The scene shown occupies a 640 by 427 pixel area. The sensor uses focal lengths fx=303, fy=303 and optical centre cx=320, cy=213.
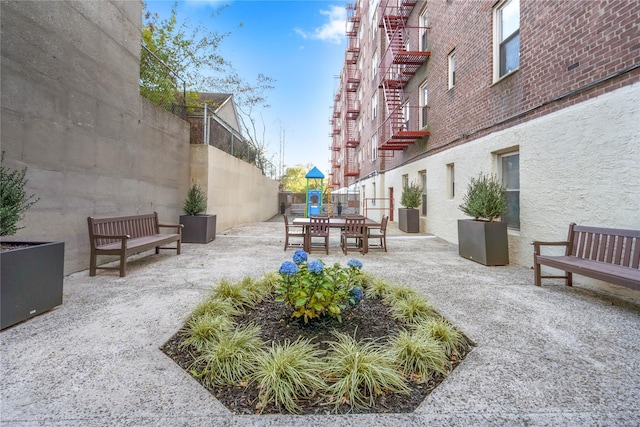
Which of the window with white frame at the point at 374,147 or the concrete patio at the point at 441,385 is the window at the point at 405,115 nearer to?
the window with white frame at the point at 374,147

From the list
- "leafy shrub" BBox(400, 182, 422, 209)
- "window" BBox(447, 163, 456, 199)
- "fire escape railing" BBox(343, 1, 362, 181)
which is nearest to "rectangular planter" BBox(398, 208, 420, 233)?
"leafy shrub" BBox(400, 182, 422, 209)

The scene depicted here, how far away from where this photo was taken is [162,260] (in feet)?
20.5

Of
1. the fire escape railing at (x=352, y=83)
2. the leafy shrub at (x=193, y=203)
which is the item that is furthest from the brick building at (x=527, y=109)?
the fire escape railing at (x=352, y=83)

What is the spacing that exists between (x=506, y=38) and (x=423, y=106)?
4362 mm

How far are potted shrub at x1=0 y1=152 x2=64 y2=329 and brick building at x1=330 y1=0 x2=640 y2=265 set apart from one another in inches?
276

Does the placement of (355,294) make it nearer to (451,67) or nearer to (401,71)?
(451,67)

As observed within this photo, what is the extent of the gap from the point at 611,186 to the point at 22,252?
279 inches

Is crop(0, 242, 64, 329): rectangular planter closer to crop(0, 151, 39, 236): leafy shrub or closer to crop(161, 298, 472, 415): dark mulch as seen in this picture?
crop(0, 151, 39, 236): leafy shrub

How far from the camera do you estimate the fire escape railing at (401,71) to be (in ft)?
36.7

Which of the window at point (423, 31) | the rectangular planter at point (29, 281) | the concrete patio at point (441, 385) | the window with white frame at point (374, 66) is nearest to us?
the concrete patio at point (441, 385)

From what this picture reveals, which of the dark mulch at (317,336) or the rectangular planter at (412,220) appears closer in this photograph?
the dark mulch at (317,336)

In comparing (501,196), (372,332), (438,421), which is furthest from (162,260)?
(501,196)

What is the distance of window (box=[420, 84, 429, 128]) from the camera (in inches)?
439

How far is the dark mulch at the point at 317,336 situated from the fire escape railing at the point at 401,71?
9.26 meters
